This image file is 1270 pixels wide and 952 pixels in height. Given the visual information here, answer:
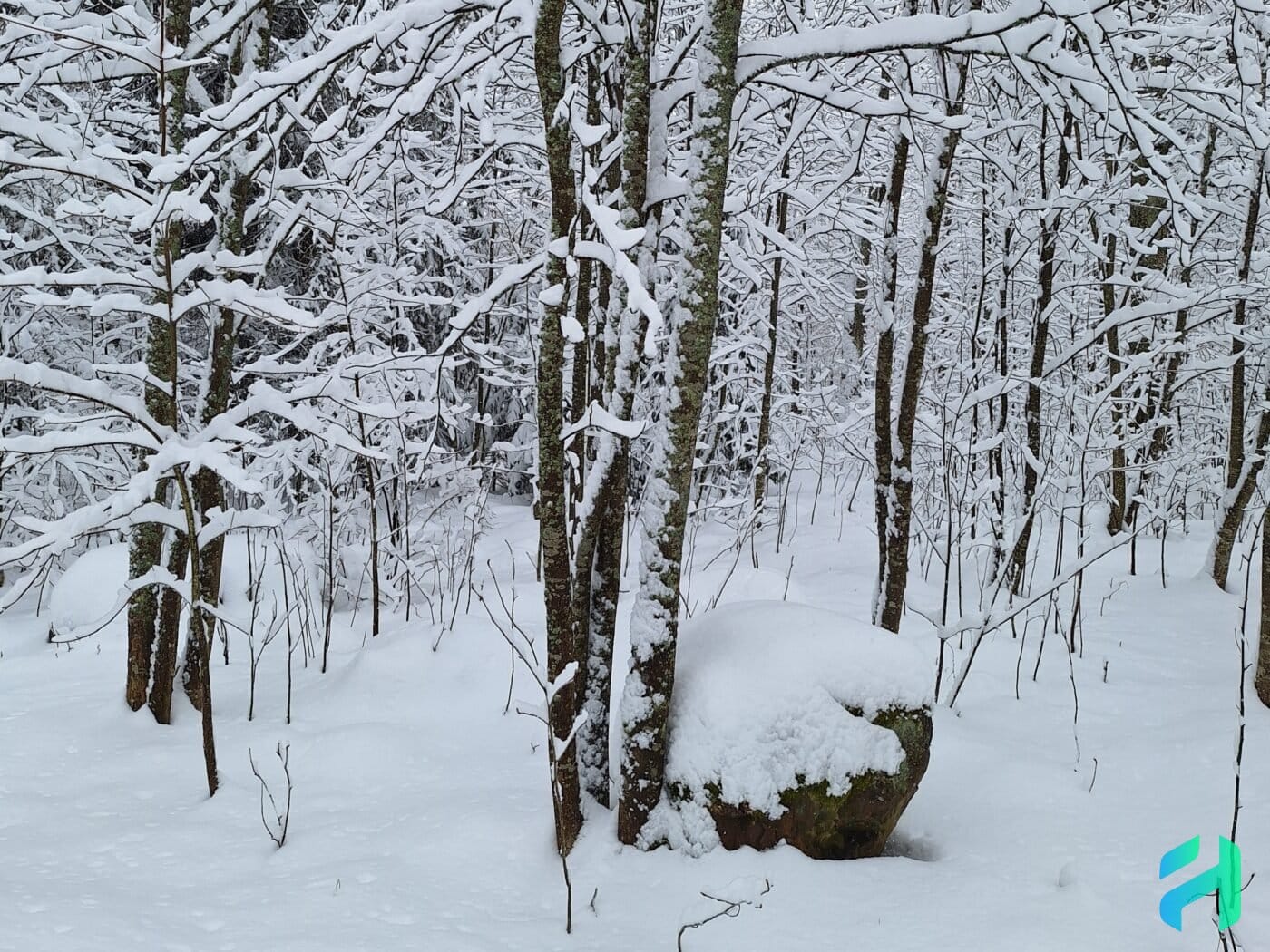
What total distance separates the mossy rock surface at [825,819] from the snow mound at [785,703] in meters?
0.03

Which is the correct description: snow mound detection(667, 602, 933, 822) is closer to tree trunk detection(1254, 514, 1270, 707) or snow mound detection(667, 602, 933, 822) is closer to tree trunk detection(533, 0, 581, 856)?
tree trunk detection(533, 0, 581, 856)

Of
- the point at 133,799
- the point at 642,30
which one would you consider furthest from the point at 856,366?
the point at 133,799

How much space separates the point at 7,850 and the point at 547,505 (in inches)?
85.0

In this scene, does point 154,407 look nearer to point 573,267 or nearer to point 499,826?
point 573,267

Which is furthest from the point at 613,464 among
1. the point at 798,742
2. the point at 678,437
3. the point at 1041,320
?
the point at 1041,320

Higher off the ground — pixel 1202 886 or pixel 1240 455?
pixel 1240 455

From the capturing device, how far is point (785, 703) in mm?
3096

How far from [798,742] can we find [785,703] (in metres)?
0.14

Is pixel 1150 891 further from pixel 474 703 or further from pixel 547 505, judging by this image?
pixel 474 703

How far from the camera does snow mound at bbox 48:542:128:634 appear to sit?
6008 mm

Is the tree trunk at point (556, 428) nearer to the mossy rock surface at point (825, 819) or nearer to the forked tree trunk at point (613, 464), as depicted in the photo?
the forked tree trunk at point (613, 464)

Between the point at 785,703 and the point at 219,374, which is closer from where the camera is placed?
the point at 785,703

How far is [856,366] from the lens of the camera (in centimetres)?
1147

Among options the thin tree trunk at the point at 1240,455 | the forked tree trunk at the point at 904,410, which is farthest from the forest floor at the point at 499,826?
the thin tree trunk at the point at 1240,455
